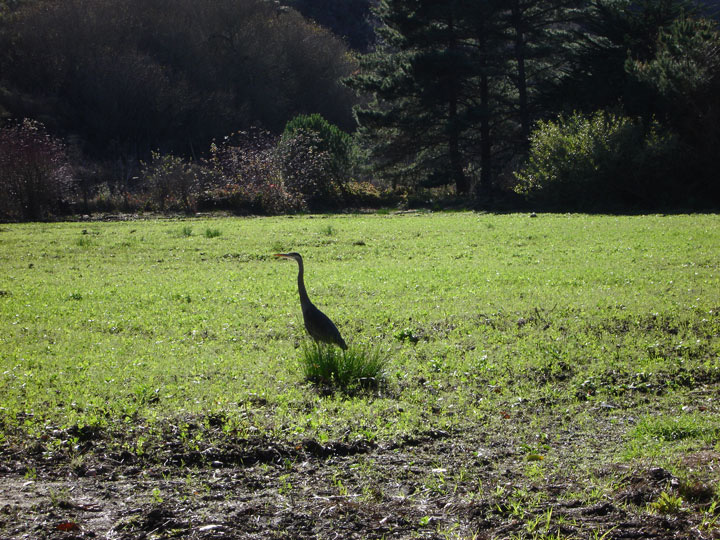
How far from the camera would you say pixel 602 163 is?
85.0ft

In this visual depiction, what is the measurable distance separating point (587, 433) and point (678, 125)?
2584 centimetres

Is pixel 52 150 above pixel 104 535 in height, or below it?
above

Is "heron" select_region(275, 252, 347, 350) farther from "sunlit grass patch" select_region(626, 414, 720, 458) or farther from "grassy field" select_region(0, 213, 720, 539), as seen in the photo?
"sunlit grass patch" select_region(626, 414, 720, 458)

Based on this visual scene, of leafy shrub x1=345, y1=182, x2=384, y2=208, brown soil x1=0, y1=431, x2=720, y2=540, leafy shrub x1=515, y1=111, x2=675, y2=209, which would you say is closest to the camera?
brown soil x1=0, y1=431, x2=720, y2=540

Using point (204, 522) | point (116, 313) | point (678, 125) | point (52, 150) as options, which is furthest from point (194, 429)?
point (678, 125)

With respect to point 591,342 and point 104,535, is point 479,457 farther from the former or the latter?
point 591,342

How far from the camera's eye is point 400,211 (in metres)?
31.1

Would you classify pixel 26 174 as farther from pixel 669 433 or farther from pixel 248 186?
pixel 669 433

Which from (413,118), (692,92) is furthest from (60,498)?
(413,118)

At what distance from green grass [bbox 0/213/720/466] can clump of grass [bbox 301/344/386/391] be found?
19 centimetres

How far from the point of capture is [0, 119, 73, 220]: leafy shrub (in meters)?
25.8

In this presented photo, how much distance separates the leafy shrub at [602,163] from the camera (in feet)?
84.4

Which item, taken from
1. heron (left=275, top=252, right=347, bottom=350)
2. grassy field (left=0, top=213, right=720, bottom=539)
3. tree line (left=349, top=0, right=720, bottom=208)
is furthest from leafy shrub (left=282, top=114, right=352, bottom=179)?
heron (left=275, top=252, right=347, bottom=350)

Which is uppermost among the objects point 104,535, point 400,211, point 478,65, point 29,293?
point 478,65
